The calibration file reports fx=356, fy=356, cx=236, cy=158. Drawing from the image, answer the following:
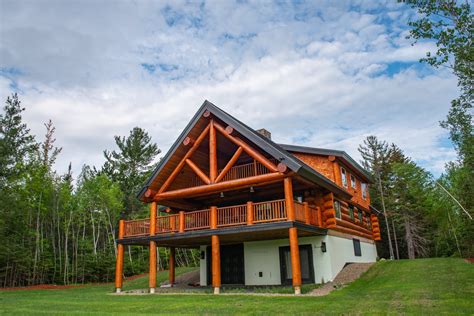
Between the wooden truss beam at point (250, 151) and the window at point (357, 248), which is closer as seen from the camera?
the wooden truss beam at point (250, 151)

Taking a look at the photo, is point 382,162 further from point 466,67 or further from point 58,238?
point 58,238

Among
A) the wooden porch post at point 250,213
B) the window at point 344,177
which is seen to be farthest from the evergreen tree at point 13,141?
the window at point 344,177

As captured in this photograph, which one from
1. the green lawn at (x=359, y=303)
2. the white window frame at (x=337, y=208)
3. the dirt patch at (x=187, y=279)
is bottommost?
the green lawn at (x=359, y=303)

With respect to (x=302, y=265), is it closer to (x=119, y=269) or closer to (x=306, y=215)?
(x=306, y=215)

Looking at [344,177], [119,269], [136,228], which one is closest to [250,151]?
[344,177]

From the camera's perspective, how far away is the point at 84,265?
85.1 feet

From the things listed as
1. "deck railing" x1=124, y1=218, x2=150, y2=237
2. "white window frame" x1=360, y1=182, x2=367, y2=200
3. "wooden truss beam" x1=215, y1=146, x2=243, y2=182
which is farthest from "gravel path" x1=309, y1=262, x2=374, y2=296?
"deck railing" x1=124, y1=218, x2=150, y2=237

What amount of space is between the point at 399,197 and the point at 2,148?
31.4 metres

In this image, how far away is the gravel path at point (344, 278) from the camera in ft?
42.0

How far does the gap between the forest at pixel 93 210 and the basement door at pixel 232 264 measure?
492 inches

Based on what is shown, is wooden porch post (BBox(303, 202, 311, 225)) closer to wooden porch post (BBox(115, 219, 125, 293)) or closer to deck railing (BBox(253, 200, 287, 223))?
deck railing (BBox(253, 200, 287, 223))

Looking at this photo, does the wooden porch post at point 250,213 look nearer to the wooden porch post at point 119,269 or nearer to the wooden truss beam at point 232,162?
the wooden truss beam at point 232,162

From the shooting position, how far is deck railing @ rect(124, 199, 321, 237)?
46.0ft

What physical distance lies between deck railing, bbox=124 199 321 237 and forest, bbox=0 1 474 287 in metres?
10.0
